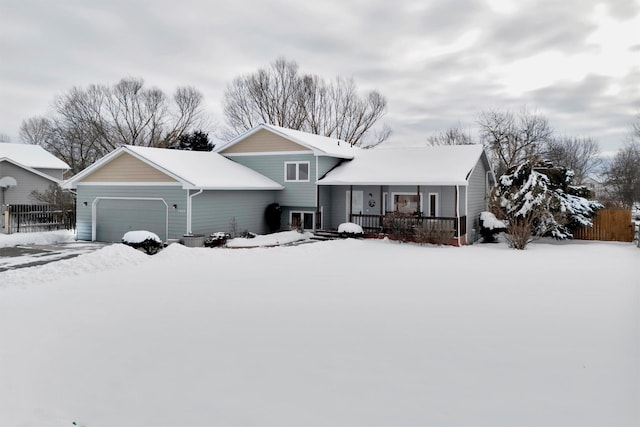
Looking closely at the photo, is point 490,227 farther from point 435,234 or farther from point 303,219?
point 303,219

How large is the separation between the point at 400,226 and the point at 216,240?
25.1 feet

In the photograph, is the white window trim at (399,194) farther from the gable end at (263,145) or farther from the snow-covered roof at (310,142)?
the gable end at (263,145)

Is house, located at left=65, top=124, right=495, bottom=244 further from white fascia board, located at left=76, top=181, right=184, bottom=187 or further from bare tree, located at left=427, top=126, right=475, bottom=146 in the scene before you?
bare tree, located at left=427, top=126, right=475, bottom=146

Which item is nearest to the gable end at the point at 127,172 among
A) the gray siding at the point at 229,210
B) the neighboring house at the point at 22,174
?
the gray siding at the point at 229,210

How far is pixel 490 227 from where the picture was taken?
20.0 metres

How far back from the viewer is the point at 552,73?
18.7 metres

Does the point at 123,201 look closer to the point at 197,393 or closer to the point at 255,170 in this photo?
the point at 255,170

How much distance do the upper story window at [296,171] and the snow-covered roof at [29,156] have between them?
20324 mm

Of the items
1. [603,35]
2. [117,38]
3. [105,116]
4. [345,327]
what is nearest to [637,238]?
[603,35]

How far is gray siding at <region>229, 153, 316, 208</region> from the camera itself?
2116 centimetres

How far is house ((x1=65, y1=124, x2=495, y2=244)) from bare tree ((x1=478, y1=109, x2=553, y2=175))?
12277 mm

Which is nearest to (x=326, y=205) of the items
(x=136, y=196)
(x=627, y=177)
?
(x=136, y=196)

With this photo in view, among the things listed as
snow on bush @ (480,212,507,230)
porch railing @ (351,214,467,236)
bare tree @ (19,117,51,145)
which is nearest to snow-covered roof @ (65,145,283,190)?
porch railing @ (351,214,467,236)

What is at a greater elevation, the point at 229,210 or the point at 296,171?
the point at 296,171
